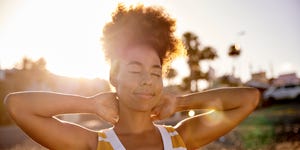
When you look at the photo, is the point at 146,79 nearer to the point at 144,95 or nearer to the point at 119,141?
the point at 144,95

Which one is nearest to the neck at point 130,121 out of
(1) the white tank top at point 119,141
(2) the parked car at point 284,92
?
(1) the white tank top at point 119,141

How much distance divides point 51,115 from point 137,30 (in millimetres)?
859

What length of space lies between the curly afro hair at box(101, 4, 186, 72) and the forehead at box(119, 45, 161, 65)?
0.04 metres

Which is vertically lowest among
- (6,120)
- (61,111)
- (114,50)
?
(6,120)

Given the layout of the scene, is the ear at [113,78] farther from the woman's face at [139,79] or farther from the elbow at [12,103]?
the elbow at [12,103]

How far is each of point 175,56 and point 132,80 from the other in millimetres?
625

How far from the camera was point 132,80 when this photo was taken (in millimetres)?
2873

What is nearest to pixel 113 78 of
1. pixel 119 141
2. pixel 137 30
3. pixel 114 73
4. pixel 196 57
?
→ pixel 114 73

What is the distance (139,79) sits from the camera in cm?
287

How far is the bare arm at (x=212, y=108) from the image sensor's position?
316cm

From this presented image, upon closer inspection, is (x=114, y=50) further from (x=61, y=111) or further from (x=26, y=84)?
(x=26, y=84)

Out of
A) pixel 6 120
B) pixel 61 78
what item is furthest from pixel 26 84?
pixel 6 120

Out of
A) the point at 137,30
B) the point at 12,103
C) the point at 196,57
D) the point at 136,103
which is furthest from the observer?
the point at 196,57

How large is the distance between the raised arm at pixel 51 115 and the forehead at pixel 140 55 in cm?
38
